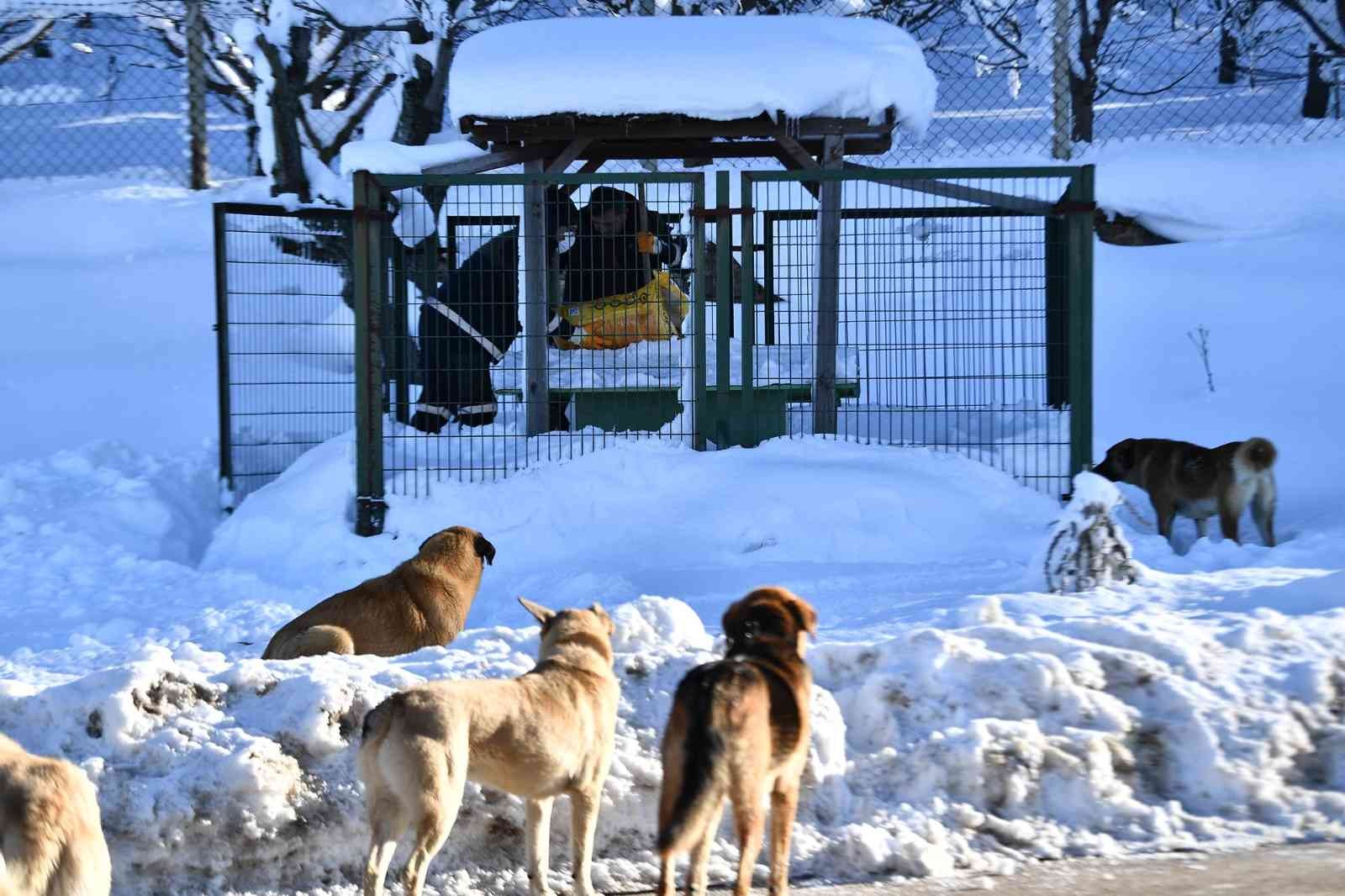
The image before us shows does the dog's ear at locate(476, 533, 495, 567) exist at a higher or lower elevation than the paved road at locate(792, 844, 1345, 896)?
higher

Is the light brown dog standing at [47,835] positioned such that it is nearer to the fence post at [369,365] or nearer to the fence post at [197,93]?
the fence post at [369,365]

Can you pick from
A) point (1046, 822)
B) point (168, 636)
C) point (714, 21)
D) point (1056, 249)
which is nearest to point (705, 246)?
point (714, 21)

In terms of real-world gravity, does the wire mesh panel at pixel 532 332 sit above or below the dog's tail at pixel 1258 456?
above

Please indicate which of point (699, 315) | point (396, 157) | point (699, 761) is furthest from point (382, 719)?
point (396, 157)

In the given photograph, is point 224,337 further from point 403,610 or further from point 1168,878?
point 1168,878

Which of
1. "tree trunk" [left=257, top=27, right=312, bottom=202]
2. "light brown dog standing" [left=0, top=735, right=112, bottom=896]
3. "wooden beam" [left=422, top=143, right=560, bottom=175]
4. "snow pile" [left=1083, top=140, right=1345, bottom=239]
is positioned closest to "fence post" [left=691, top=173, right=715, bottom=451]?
"wooden beam" [left=422, top=143, right=560, bottom=175]

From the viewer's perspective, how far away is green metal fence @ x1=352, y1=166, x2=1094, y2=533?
977 cm

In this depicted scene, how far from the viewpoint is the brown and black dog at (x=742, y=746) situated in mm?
3922

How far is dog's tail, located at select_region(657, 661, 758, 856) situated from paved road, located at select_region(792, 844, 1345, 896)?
86cm

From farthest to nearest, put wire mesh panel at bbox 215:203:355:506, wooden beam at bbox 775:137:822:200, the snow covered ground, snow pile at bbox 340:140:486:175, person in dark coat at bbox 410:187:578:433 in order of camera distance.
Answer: snow pile at bbox 340:140:486:175
wire mesh panel at bbox 215:203:355:506
person in dark coat at bbox 410:187:578:433
wooden beam at bbox 775:137:822:200
the snow covered ground

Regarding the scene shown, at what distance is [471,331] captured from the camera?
411 inches

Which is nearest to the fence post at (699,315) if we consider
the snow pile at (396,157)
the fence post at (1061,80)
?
the snow pile at (396,157)

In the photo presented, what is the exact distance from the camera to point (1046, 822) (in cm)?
496

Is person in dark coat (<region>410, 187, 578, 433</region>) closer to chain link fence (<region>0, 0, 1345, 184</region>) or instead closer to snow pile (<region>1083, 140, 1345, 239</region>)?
chain link fence (<region>0, 0, 1345, 184</region>)
